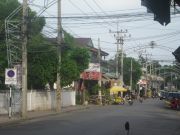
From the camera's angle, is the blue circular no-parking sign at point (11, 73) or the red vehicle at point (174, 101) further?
the red vehicle at point (174, 101)

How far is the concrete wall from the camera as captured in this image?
36.9 m

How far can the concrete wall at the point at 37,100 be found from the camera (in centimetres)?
3688

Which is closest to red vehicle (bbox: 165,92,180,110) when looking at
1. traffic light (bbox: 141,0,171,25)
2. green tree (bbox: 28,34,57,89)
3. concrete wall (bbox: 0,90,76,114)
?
concrete wall (bbox: 0,90,76,114)

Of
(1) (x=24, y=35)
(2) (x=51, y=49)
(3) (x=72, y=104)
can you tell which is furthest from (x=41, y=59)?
(3) (x=72, y=104)

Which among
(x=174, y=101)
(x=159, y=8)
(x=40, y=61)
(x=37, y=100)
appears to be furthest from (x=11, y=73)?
(x=174, y=101)

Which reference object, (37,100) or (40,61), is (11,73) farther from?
(37,100)

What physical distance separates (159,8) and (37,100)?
33806 mm

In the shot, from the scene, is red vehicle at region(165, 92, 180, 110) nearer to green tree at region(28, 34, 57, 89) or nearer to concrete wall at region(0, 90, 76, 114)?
concrete wall at region(0, 90, 76, 114)

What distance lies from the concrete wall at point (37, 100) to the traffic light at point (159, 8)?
25912 mm

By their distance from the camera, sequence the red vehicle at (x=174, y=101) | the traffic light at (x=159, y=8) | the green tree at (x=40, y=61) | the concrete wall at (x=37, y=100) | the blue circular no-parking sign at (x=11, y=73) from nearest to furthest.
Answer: the traffic light at (x=159, y=8), the blue circular no-parking sign at (x=11, y=73), the concrete wall at (x=37, y=100), the green tree at (x=40, y=61), the red vehicle at (x=174, y=101)

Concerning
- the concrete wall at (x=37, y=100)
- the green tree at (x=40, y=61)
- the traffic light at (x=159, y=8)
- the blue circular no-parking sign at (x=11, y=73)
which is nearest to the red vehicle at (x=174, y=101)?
the concrete wall at (x=37, y=100)

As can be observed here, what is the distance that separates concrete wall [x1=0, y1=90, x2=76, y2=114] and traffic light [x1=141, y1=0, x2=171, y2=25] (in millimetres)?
25912

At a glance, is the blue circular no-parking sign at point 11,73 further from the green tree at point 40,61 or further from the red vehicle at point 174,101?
the red vehicle at point 174,101

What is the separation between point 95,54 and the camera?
84500 millimetres
